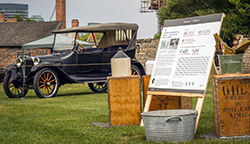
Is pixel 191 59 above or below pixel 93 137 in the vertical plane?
above

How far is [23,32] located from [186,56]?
29.6m

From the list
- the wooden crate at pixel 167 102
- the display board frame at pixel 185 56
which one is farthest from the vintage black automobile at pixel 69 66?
the display board frame at pixel 185 56

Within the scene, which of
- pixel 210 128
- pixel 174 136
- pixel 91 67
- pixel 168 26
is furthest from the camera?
pixel 91 67

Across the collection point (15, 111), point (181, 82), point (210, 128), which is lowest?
point (15, 111)

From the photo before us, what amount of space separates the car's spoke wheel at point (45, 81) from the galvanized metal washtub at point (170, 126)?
23.1 feet

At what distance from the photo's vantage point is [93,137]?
4.88m

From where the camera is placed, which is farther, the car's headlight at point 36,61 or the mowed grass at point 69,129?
the car's headlight at point 36,61

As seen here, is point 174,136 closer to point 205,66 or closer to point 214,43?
point 205,66

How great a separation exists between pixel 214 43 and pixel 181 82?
642 mm

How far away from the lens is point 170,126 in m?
4.32

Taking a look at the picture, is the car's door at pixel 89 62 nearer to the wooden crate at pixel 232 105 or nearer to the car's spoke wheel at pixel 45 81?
the car's spoke wheel at pixel 45 81

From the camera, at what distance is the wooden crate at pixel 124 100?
5.57 meters

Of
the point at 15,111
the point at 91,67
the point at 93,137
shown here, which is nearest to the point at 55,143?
the point at 93,137

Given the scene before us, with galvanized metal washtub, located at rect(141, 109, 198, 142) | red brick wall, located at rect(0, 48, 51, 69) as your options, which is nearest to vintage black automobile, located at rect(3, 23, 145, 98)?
galvanized metal washtub, located at rect(141, 109, 198, 142)
